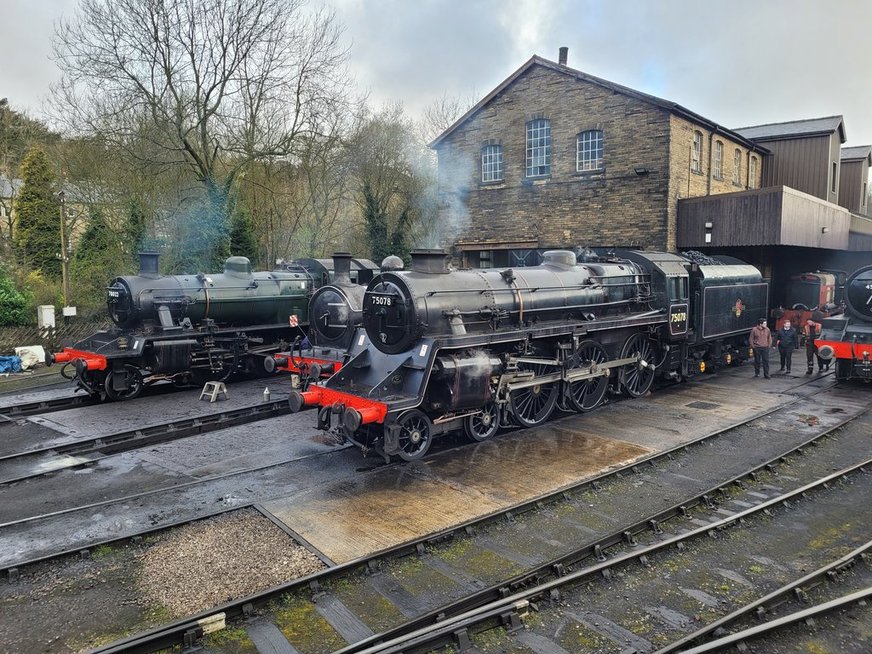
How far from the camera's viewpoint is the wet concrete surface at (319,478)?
614cm

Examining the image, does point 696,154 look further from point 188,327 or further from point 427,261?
point 188,327

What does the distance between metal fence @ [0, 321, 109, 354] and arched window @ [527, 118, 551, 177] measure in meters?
14.1

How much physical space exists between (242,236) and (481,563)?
18.7 meters

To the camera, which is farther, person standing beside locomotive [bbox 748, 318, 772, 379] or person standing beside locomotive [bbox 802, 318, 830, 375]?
person standing beside locomotive [bbox 802, 318, 830, 375]

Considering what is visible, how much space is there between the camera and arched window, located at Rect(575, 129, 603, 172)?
59.5 feet

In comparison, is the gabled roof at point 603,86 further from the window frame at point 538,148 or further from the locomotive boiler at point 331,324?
the locomotive boiler at point 331,324

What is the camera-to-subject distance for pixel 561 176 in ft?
62.1

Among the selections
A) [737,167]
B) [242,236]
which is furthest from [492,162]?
[242,236]

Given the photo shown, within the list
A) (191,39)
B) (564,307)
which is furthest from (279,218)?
(564,307)

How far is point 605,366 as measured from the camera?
1072 centimetres

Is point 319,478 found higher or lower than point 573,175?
lower

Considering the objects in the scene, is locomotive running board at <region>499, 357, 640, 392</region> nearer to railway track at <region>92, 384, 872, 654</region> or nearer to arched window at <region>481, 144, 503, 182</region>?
railway track at <region>92, 384, 872, 654</region>

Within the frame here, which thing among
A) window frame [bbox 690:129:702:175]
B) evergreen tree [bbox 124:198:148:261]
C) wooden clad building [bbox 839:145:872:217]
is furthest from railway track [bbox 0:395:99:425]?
wooden clad building [bbox 839:145:872:217]

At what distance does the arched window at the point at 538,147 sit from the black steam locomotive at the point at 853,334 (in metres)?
9.31
